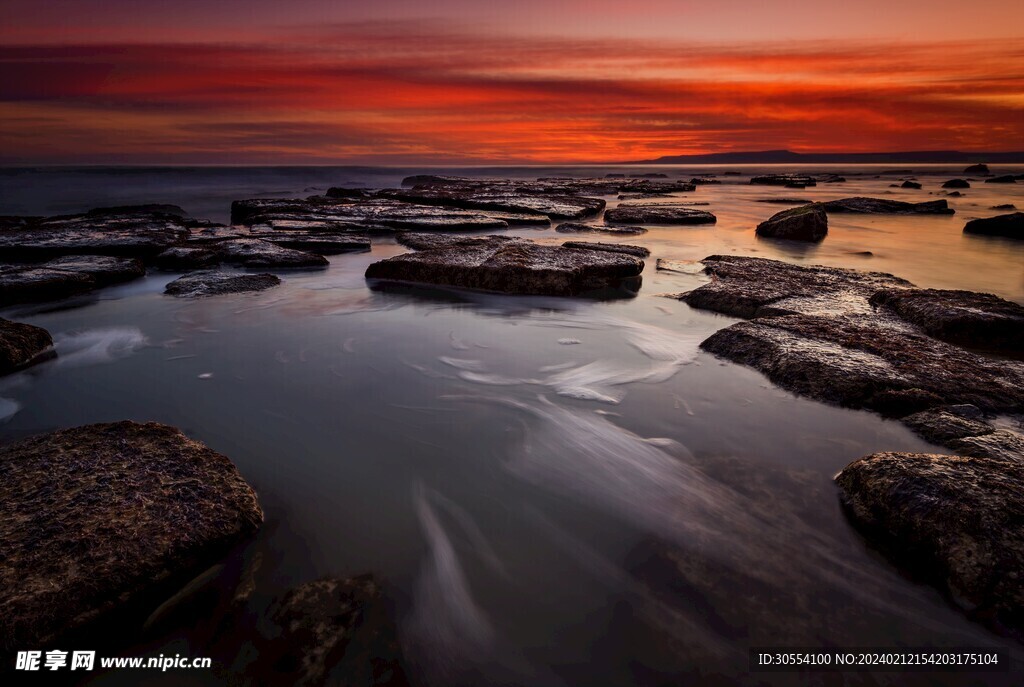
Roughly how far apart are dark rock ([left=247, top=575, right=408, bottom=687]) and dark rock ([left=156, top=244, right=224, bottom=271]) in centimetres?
537

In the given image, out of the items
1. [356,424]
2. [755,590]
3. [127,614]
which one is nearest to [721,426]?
[755,590]

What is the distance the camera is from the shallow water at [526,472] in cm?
129

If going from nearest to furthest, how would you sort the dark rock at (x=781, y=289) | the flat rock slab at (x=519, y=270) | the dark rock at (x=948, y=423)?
the dark rock at (x=948, y=423)
the dark rock at (x=781, y=289)
the flat rock slab at (x=519, y=270)

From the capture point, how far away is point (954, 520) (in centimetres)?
142

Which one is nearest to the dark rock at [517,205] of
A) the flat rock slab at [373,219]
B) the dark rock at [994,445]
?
the flat rock slab at [373,219]

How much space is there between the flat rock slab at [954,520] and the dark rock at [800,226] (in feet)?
23.9

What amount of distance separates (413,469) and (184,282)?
12.9 feet

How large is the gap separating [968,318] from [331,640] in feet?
12.4

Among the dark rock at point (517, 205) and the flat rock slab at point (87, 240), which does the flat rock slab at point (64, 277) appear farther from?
the dark rock at point (517, 205)

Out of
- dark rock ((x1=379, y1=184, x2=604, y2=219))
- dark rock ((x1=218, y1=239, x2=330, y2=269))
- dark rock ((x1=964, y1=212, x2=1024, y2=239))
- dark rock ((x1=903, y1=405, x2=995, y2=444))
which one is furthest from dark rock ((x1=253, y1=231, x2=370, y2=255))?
dark rock ((x1=964, y1=212, x2=1024, y2=239))

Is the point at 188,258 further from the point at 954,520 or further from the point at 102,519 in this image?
the point at 954,520

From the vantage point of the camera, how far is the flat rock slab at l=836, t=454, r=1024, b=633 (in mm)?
1312

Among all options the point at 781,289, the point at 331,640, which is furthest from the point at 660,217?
the point at 331,640

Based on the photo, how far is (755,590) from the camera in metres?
1.40
